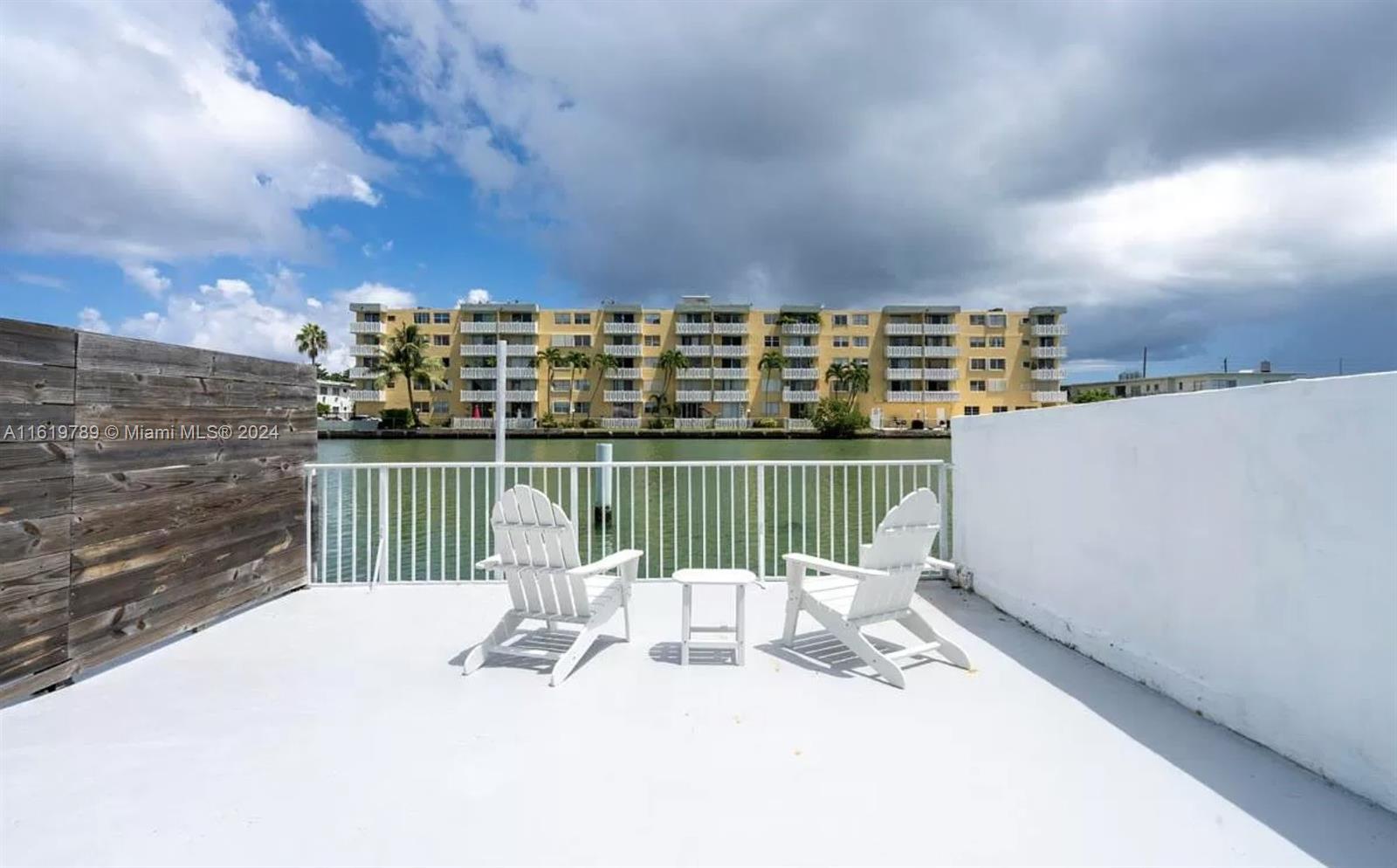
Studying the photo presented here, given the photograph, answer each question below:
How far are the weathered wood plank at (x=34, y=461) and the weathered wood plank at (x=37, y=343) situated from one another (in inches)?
15.2

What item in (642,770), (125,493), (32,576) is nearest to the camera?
(642,770)

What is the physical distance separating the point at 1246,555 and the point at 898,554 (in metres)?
1.43

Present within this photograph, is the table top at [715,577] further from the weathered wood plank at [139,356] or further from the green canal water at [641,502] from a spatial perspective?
the weathered wood plank at [139,356]

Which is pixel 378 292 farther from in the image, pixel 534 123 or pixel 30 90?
pixel 30 90

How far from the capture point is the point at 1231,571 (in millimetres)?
2508

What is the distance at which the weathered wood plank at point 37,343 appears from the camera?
8.63ft

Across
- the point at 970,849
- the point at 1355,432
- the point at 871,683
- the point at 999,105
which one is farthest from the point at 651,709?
the point at 999,105

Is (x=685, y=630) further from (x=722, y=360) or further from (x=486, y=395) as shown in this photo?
(x=486, y=395)

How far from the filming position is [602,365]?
51.8 metres

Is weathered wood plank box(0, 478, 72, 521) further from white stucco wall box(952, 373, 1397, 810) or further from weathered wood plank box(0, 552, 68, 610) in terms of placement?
white stucco wall box(952, 373, 1397, 810)

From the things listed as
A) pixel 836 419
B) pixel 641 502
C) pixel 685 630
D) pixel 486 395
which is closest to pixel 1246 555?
pixel 685 630

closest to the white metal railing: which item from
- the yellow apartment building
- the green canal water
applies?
the green canal water

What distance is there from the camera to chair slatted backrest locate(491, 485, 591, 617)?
3.19 m

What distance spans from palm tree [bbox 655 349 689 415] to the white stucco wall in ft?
156
